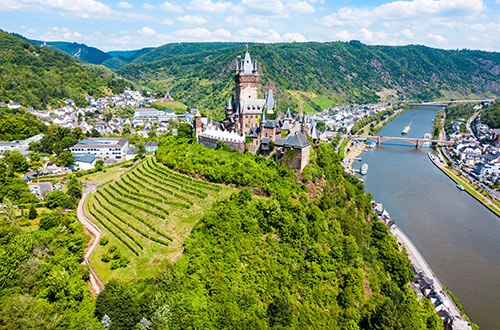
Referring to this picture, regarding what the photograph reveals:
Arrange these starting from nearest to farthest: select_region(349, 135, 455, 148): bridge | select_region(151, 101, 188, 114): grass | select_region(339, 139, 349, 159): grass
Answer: select_region(339, 139, 349, 159): grass, select_region(349, 135, 455, 148): bridge, select_region(151, 101, 188, 114): grass

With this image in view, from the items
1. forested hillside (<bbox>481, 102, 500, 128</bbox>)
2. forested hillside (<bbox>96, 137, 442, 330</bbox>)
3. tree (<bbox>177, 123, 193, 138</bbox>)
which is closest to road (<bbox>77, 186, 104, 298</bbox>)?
forested hillside (<bbox>96, 137, 442, 330</bbox>)

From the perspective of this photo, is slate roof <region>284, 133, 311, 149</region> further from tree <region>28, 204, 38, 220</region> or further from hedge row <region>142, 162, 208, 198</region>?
tree <region>28, 204, 38, 220</region>

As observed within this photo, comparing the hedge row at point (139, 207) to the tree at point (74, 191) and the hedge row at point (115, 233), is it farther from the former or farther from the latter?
the tree at point (74, 191)

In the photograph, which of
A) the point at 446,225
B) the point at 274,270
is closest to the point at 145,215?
the point at 274,270

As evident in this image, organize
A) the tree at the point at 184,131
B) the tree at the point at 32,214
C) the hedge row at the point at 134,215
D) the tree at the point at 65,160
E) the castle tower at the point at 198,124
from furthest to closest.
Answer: the tree at the point at 65,160
the tree at the point at 184,131
the castle tower at the point at 198,124
the tree at the point at 32,214
the hedge row at the point at 134,215

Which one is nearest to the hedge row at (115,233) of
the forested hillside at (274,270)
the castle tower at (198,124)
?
the forested hillside at (274,270)

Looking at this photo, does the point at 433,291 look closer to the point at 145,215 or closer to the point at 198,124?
the point at 145,215
